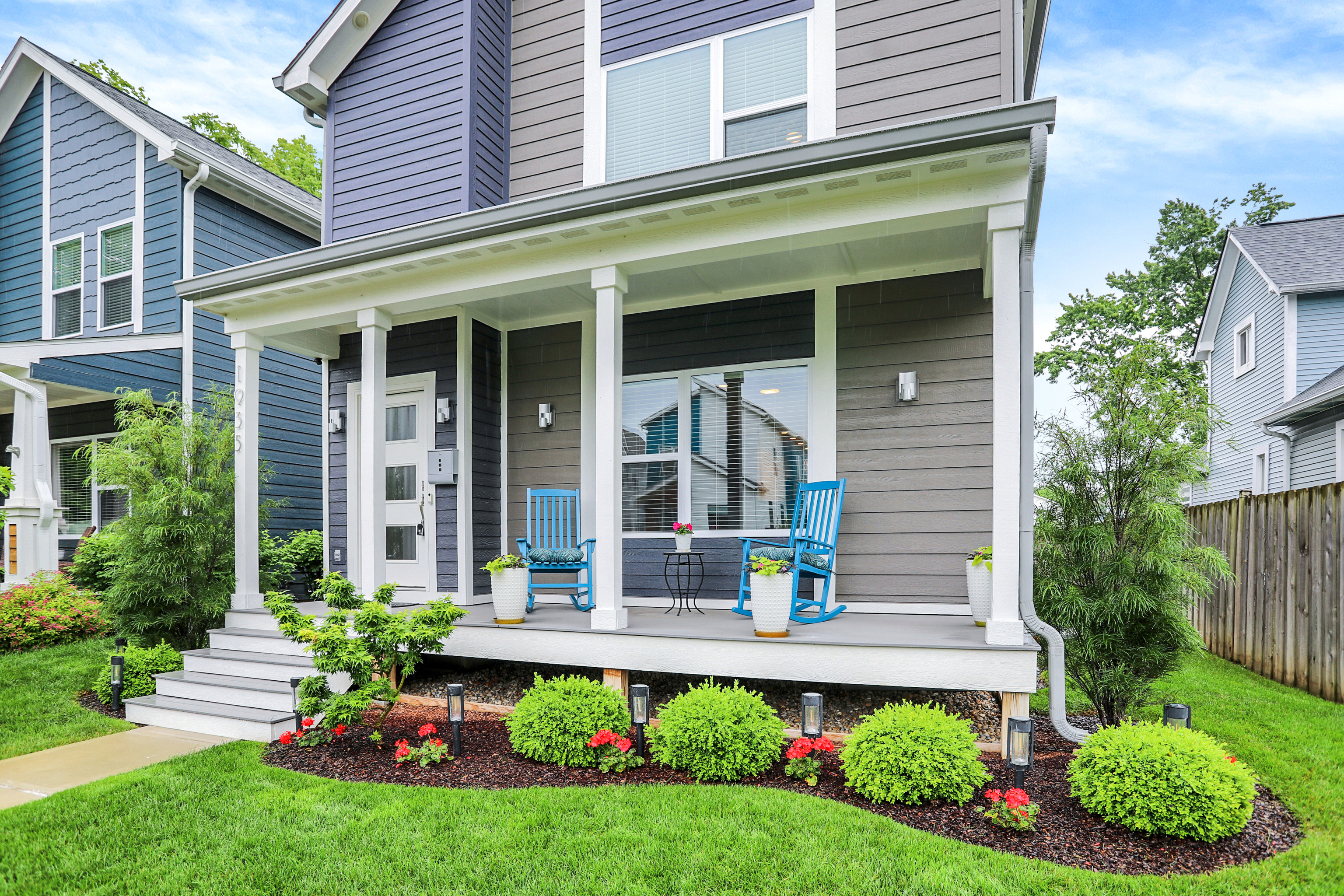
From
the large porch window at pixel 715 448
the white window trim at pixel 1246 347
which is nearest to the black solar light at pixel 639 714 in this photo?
the large porch window at pixel 715 448

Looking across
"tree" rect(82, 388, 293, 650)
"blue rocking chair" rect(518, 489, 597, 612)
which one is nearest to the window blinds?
"blue rocking chair" rect(518, 489, 597, 612)

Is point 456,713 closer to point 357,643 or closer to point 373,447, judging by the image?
point 357,643

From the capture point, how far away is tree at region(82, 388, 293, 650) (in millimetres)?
5660

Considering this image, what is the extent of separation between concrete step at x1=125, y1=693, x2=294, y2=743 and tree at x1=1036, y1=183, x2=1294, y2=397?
20.0m

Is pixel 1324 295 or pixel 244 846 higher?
pixel 1324 295

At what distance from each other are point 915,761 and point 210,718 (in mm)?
4001

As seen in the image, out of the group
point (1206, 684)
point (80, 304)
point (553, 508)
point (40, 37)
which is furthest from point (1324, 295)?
point (40, 37)

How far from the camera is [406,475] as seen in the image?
→ 652 centimetres

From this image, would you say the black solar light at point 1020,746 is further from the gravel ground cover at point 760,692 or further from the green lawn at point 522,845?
the gravel ground cover at point 760,692

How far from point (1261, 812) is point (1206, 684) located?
285 cm

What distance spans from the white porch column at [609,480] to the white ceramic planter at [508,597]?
659 mm

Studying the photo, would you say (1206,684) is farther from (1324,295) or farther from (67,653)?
(67,653)

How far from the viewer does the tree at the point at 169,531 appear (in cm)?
566

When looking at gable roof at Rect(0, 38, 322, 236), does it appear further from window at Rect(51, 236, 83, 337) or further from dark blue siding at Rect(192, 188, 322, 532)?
window at Rect(51, 236, 83, 337)
